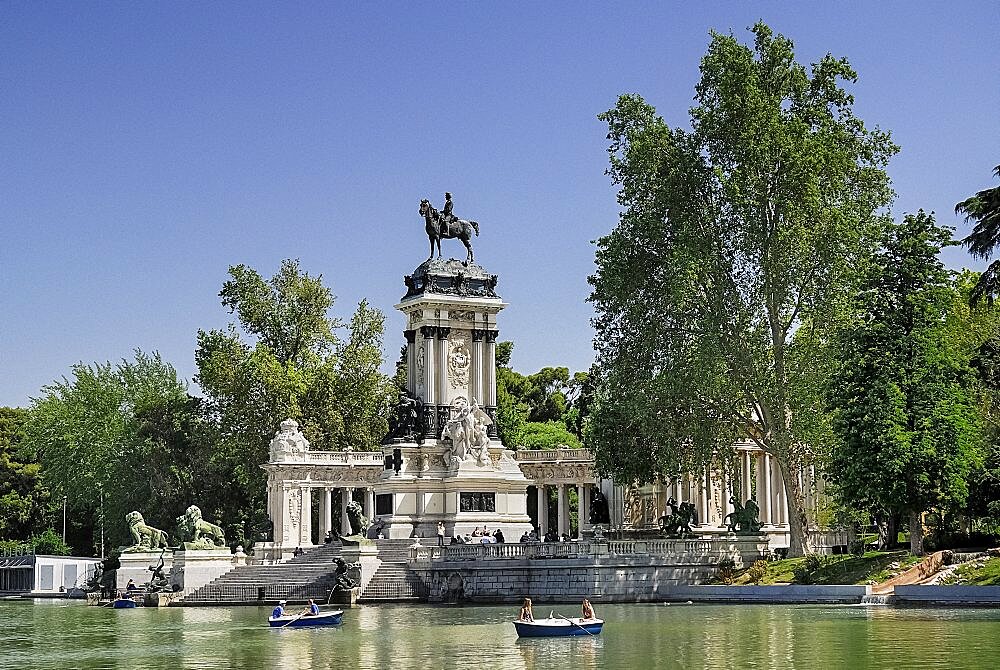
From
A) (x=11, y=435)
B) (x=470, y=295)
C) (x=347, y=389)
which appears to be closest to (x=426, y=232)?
(x=470, y=295)

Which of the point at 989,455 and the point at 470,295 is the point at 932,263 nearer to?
the point at 989,455

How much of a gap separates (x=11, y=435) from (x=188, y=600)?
51.0 meters

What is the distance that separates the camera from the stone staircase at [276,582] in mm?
50656

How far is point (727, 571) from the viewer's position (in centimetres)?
4772

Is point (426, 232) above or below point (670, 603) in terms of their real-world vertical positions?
above

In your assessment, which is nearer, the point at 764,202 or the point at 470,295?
the point at 764,202

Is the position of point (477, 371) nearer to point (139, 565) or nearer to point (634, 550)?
point (139, 565)

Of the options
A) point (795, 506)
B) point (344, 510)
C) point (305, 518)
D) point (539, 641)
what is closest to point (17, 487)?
point (344, 510)

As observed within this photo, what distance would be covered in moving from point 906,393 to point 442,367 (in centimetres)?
2644

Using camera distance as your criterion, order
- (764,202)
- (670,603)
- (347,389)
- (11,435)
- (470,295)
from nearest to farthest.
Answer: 1. (670,603)
2. (764,202)
3. (470,295)
4. (347,389)
5. (11,435)

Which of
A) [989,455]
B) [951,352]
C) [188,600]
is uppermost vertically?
[951,352]

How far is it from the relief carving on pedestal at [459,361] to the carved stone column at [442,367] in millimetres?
317

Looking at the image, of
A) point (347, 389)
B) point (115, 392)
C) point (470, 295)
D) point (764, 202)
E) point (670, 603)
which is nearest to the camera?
point (670, 603)

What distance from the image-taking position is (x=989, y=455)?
1796 inches
